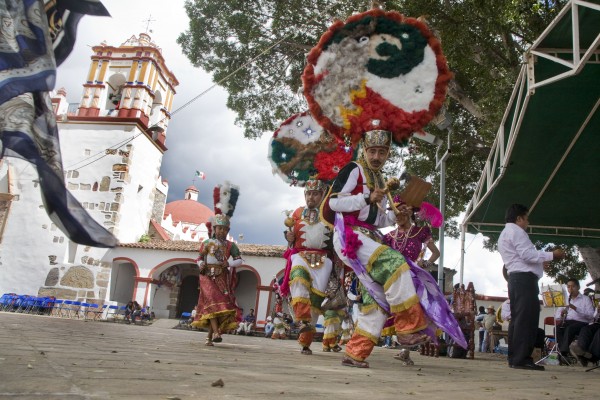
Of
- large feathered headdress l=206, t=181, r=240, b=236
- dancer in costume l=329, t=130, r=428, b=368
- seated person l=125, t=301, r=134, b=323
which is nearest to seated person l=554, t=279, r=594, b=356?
dancer in costume l=329, t=130, r=428, b=368

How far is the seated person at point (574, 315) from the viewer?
7.82 metres

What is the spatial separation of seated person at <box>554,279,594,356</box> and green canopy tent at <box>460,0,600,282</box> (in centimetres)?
193

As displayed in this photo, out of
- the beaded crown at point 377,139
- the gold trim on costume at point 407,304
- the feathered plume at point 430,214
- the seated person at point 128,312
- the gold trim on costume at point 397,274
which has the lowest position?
the seated person at point 128,312

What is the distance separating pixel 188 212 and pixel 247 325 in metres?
22.4

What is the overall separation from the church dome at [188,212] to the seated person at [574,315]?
34.3m

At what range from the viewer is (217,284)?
21.5 ft

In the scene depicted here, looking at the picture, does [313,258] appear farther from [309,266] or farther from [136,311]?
[136,311]

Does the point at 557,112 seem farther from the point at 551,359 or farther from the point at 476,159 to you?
the point at 476,159

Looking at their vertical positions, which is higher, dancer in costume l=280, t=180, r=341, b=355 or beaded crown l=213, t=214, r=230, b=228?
beaded crown l=213, t=214, r=230, b=228

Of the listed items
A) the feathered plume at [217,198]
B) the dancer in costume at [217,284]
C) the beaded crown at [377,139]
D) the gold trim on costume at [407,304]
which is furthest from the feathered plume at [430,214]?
the feathered plume at [217,198]

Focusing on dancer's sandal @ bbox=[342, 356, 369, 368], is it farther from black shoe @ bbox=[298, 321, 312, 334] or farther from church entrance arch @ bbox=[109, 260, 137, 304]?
church entrance arch @ bbox=[109, 260, 137, 304]

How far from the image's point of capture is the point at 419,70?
5219 mm

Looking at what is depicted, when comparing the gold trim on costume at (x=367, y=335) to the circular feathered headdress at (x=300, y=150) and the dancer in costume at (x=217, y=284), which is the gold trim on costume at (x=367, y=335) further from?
the circular feathered headdress at (x=300, y=150)

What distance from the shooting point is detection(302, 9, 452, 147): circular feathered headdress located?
511 centimetres
